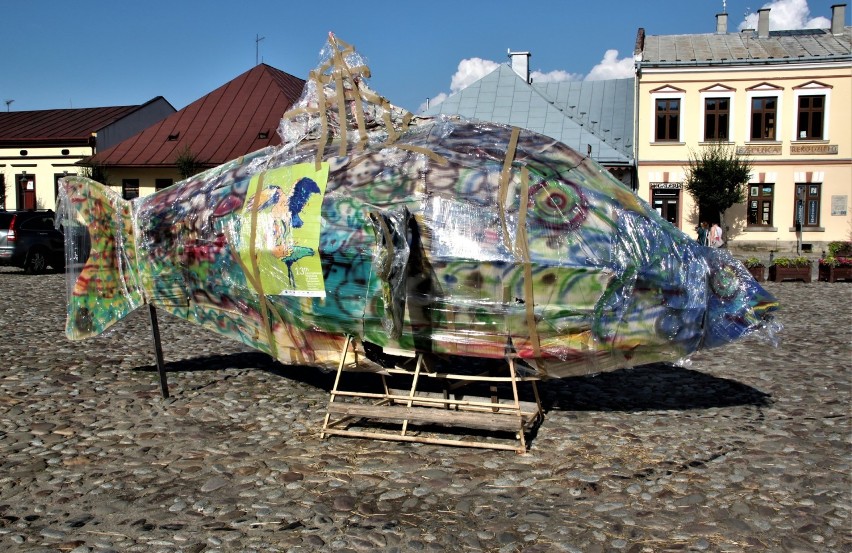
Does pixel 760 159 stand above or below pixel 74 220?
above

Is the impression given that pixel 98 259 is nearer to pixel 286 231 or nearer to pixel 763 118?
pixel 286 231

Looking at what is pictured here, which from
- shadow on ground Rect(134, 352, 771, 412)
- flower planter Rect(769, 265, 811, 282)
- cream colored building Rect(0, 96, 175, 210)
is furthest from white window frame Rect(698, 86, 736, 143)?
cream colored building Rect(0, 96, 175, 210)

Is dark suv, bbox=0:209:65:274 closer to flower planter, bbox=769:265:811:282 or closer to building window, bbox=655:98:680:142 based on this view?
flower planter, bbox=769:265:811:282

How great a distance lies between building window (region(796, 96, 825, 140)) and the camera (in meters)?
33.2

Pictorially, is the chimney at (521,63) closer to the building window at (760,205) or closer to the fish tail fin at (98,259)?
the building window at (760,205)

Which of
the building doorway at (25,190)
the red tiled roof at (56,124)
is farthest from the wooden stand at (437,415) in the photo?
the building doorway at (25,190)

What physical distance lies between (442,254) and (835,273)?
19.9 meters

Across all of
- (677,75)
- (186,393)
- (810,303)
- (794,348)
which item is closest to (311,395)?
(186,393)

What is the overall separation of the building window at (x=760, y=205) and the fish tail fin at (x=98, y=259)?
31.2 meters

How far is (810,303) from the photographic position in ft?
54.6

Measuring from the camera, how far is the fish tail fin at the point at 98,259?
26.2 ft

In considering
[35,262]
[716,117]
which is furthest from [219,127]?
[716,117]

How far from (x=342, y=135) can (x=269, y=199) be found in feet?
3.07

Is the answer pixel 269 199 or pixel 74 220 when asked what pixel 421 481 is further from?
pixel 74 220
